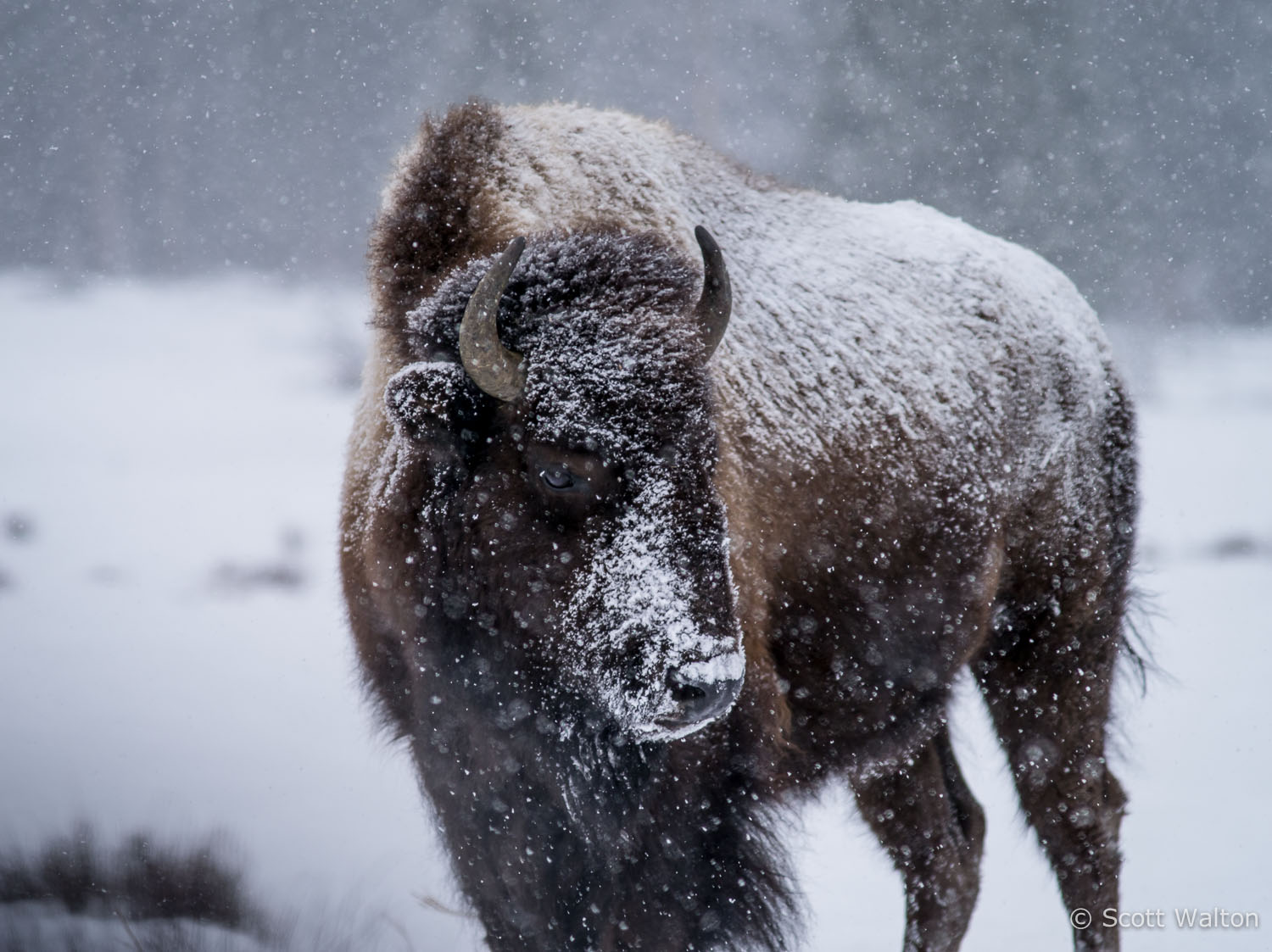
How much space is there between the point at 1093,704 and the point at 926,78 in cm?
1113

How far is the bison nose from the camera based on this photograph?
163 centimetres

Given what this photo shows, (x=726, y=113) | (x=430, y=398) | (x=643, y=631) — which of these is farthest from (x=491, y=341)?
(x=726, y=113)

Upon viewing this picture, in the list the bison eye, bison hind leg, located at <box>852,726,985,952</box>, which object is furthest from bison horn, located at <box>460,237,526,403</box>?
bison hind leg, located at <box>852,726,985,952</box>

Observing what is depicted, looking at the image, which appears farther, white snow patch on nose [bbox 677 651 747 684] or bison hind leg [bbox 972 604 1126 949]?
bison hind leg [bbox 972 604 1126 949]

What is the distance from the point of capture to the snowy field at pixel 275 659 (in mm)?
3064

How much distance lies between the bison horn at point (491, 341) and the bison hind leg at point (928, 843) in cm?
200

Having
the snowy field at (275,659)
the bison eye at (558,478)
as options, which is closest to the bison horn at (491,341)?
the bison eye at (558,478)

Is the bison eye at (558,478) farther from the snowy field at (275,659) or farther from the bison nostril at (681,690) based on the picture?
the snowy field at (275,659)

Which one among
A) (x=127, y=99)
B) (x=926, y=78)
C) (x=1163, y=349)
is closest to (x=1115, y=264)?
(x=1163, y=349)

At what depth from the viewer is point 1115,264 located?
41.3 ft

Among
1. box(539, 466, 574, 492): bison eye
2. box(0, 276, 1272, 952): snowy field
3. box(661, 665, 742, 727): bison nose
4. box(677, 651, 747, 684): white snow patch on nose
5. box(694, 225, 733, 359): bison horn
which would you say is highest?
box(694, 225, 733, 359): bison horn

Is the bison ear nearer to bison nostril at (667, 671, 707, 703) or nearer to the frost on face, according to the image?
the frost on face

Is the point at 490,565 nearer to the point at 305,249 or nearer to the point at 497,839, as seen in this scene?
the point at 497,839

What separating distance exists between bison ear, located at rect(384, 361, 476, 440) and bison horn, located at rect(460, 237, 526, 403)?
5cm
